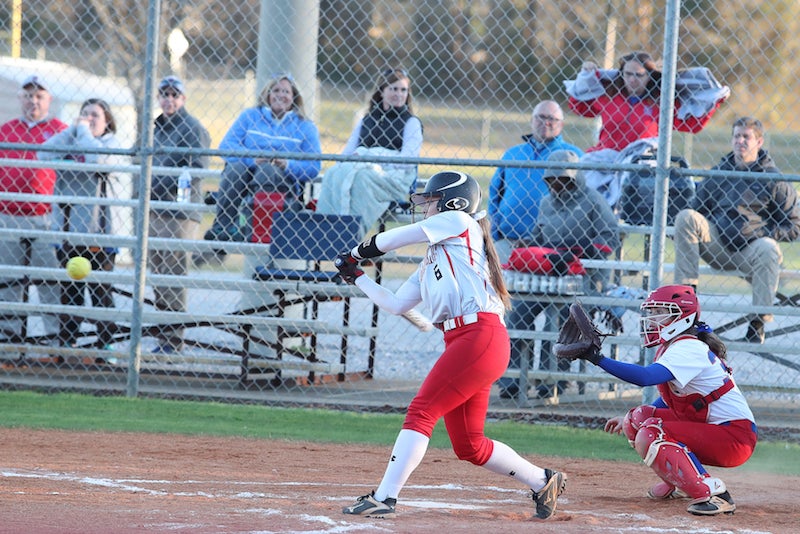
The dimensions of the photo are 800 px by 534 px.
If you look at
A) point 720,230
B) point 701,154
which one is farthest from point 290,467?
point 701,154

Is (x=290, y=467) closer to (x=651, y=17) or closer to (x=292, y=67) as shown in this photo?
(x=292, y=67)

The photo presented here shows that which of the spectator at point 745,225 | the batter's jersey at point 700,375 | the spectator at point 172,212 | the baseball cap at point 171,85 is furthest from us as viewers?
the baseball cap at point 171,85

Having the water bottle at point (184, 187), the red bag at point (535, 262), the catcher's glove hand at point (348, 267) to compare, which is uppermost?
the water bottle at point (184, 187)

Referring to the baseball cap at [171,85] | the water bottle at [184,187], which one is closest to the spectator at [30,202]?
the baseball cap at [171,85]

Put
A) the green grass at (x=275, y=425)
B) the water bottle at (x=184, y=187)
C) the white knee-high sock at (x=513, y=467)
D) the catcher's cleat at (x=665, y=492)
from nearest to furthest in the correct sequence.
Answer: the white knee-high sock at (x=513, y=467), the catcher's cleat at (x=665, y=492), the green grass at (x=275, y=425), the water bottle at (x=184, y=187)

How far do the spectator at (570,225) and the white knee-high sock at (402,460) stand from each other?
368 cm

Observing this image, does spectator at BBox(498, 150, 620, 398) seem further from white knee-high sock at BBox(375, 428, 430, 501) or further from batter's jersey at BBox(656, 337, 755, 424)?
white knee-high sock at BBox(375, 428, 430, 501)

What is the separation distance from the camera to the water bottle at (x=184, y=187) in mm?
9703

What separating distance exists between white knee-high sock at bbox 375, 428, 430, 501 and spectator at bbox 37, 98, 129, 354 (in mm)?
5326

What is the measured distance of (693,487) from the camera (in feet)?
17.5

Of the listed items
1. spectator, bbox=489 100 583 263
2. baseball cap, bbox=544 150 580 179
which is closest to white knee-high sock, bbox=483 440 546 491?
baseball cap, bbox=544 150 580 179

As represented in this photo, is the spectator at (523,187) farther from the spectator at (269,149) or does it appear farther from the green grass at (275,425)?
the green grass at (275,425)

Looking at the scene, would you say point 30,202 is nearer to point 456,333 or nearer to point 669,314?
point 456,333

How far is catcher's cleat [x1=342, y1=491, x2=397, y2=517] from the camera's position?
484 centimetres
